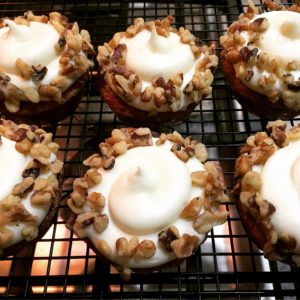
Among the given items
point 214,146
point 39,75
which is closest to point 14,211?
point 39,75

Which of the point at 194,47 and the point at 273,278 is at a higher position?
the point at 194,47

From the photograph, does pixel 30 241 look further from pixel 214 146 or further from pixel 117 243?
pixel 214 146

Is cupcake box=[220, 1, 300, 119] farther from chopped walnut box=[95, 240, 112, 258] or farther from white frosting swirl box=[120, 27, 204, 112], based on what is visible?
chopped walnut box=[95, 240, 112, 258]

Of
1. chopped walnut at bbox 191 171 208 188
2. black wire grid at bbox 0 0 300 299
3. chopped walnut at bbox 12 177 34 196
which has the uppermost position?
chopped walnut at bbox 191 171 208 188

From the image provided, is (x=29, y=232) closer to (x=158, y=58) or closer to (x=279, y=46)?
(x=158, y=58)

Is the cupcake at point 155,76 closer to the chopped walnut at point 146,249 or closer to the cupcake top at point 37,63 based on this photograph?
A: the cupcake top at point 37,63

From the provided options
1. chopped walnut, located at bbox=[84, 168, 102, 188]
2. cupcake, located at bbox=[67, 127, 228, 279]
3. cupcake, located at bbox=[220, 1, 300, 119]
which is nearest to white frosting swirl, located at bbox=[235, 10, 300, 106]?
cupcake, located at bbox=[220, 1, 300, 119]

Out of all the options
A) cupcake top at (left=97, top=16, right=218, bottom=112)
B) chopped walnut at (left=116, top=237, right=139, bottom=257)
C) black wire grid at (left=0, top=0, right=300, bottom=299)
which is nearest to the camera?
chopped walnut at (left=116, top=237, right=139, bottom=257)
